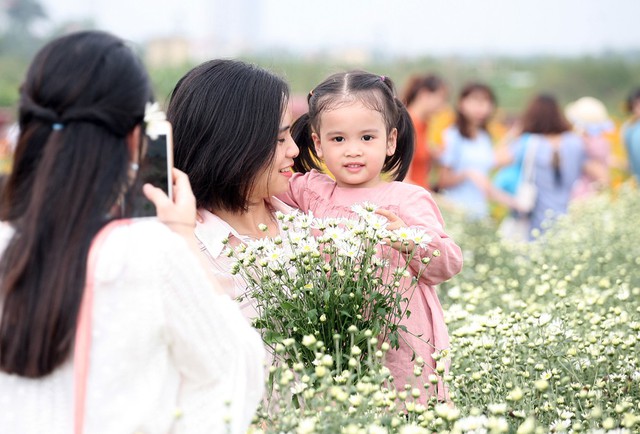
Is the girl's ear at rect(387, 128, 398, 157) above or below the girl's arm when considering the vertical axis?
above

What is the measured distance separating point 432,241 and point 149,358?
40.7 inches

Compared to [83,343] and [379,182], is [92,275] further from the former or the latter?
[379,182]

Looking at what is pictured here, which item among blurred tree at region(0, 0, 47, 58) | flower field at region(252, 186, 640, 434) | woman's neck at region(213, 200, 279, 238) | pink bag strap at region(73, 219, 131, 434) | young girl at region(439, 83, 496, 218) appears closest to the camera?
pink bag strap at region(73, 219, 131, 434)

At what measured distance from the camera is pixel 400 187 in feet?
9.87

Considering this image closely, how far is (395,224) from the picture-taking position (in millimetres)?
2773

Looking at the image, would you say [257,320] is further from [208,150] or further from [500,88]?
[500,88]

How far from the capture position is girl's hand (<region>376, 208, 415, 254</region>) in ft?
8.88

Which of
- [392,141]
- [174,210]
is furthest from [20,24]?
[174,210]

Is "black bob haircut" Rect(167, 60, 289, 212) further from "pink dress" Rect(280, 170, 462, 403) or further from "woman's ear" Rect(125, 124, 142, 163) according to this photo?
"woman's ear" Rect(125, 124, 142, 163)

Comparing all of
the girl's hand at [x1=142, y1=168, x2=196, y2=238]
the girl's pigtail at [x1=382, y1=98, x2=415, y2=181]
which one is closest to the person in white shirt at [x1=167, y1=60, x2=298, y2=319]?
the girl's pigtail at [x1=382, y1=98, x2=415, y2=181]

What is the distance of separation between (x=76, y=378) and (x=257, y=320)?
2.75 feet

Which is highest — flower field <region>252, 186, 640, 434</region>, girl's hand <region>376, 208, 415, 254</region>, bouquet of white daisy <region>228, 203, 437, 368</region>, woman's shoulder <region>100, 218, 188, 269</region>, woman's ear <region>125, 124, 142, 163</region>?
woman's ear <region>125, 124, 142, 163</region>

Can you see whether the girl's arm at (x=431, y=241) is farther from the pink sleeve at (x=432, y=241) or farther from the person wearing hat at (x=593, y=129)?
the person wearing hat at (x=593, y=129)

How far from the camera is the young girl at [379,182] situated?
2873mm
